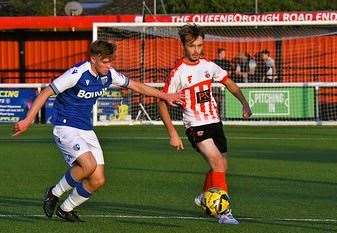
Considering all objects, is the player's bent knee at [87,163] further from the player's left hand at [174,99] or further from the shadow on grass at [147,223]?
the player's left hand at [174,99]

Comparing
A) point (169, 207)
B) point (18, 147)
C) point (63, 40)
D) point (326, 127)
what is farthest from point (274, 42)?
point (169, 207)

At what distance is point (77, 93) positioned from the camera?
1143cm

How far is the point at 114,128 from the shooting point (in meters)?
30.5

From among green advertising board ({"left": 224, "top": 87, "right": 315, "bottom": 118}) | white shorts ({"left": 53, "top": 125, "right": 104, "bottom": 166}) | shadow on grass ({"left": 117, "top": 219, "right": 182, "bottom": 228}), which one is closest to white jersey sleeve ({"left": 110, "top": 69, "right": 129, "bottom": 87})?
white shorts ({"left": 53, "top": 125, "right": 104, "bottom": 166})

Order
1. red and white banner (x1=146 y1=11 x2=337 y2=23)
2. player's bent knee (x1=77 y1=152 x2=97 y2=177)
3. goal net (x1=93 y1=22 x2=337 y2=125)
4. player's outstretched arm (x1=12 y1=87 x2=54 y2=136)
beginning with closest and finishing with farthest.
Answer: player's outstretched arm (x1=12 y1=87 x2=54 y2=136)
player's bent knee (x1=77 y1=152 x2=97 y2=177)
goal net (x1=93 y1=22 x2=337 y2=125)
red and white banner (x1=146 y1=11 x2=337 y2=23)

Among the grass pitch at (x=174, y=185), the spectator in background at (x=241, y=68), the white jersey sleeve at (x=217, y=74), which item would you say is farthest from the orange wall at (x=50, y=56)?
the white jersey sleeve at (x=217, y=74)

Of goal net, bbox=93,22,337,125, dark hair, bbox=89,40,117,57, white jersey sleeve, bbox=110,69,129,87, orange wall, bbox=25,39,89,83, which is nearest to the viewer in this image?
dark hair, bbox=89,40,117,57

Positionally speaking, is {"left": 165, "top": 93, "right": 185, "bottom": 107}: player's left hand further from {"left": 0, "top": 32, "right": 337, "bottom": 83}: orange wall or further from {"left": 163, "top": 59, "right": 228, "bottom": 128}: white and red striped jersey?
{"left": 0, "top": 32, "right": 337, "bottom": 83}: orange wall

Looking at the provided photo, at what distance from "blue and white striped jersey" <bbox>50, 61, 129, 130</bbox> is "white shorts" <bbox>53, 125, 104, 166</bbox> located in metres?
0.06

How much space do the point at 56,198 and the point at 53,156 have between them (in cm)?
947

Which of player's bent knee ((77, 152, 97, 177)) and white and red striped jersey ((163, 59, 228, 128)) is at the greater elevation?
white and red striped jersey ((163, 59, 228, 128))

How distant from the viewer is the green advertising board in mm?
31672

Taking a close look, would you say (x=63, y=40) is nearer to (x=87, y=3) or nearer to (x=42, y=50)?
(x=42, y=50)

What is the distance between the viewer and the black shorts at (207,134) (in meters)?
11.8
